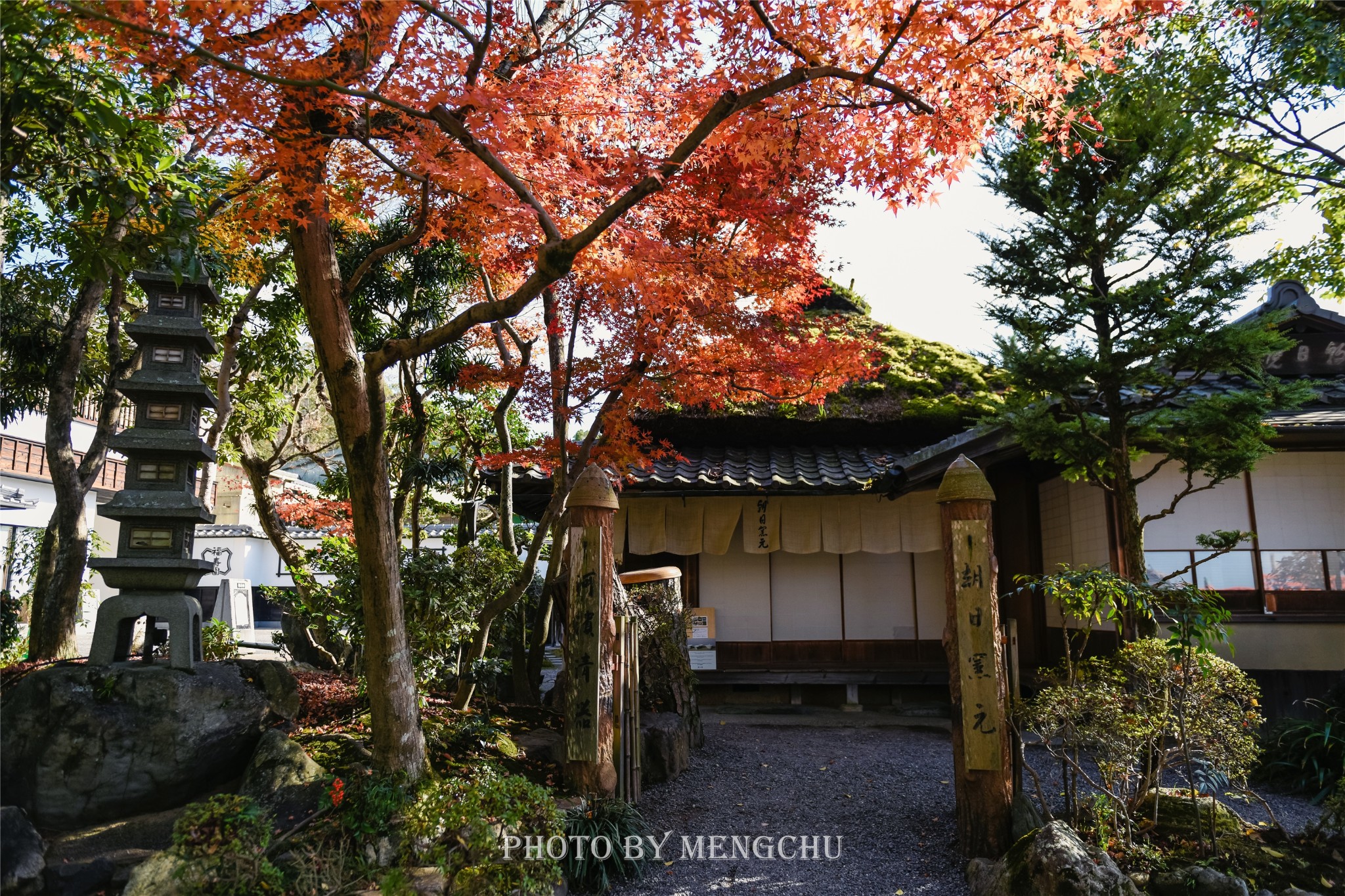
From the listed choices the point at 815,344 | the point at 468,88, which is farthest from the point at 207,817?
the point at 815,344

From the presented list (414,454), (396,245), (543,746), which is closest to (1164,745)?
(543,746)

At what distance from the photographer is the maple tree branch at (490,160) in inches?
164

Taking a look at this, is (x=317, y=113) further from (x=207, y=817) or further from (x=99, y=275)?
(x=207, y=817)

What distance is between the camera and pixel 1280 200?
467 inches

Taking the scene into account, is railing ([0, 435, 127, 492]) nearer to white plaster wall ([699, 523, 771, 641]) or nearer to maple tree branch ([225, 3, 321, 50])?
white plaster wall ([699, 523, 771, 641])

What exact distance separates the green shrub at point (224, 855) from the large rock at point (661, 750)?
10.6ft

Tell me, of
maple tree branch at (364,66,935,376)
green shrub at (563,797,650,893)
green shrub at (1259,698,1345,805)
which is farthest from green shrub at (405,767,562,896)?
green shrub at (1259,698,1345,805)

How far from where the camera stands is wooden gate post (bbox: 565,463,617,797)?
17.4ft

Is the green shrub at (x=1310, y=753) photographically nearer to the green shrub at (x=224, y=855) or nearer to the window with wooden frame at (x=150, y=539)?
the green shrub at (x=224, y=855)

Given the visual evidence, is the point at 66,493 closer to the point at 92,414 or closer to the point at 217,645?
the point at 217,645

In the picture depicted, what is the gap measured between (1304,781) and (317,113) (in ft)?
29.0

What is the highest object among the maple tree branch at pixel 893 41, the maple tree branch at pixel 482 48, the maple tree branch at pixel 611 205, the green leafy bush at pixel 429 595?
the maple tree branch at pixel 482 48

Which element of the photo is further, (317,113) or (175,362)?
(175,362)

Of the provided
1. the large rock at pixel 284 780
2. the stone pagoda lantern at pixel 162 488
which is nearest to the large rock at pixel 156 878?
the large rock at pixel 284 780
